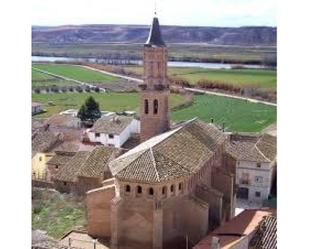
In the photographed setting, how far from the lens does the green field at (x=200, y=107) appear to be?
8875 millimetres

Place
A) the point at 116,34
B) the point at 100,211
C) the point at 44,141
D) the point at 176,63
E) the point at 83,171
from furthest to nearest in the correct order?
the point at 44,141 → the point at 83,171 → the point at 176,63 → the point at 100,211 → the point at 116,34

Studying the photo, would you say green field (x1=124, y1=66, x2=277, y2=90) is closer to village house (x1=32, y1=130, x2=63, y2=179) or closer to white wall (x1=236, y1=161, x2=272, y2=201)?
white wall (x1=236, y1=161, x2=272, y2=201)

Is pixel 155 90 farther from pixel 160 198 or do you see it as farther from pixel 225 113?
pixel 225 113

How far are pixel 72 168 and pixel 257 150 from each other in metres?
3.11

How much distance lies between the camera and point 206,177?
6887mm

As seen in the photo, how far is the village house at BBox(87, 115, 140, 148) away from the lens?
11.1 metres

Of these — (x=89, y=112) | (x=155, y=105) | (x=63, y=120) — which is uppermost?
(x=155, y=105)

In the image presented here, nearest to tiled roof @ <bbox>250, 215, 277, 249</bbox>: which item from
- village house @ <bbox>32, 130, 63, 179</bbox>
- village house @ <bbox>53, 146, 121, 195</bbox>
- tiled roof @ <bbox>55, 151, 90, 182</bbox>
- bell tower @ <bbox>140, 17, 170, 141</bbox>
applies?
bell tower @ <bbox>140, 17, 170, 141</bbox>

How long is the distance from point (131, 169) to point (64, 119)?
247 inches

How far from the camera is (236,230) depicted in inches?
215

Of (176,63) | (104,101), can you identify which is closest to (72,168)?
(104,101)

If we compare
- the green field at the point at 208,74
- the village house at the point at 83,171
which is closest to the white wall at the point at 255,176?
the green field at the point at 208,74

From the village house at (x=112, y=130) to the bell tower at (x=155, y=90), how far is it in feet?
10.1
